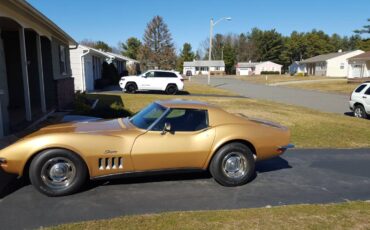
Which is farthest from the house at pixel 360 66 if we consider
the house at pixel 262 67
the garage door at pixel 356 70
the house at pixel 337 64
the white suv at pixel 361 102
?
the house at pixel 262 67

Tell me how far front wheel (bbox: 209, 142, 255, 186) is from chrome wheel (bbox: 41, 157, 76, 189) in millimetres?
2101

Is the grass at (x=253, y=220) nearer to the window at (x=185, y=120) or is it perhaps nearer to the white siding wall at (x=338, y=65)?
the window at (x=185, y=120)

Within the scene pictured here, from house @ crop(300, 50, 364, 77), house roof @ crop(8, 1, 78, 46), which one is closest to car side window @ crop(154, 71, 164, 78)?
house roof @ crop(8, 1, 78, 46)

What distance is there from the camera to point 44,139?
4.76 meters

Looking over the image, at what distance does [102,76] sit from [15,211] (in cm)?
3123

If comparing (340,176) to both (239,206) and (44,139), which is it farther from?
(44,139)

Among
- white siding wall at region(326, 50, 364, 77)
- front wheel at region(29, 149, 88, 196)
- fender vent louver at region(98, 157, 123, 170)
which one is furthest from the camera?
white siding wall at region(326, 50, 364, 77)

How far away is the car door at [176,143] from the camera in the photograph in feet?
16.8

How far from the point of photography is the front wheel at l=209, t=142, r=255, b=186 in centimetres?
543

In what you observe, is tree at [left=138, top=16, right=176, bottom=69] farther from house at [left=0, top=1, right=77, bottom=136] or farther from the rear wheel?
house at [left=0, top=1, right=77, bottom=136]

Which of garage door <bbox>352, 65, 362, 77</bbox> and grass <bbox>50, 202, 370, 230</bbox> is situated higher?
garage door <bbox>352, 65, 362, 77</bbox>

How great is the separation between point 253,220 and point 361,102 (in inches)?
501

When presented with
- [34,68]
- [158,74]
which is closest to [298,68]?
[158,74]

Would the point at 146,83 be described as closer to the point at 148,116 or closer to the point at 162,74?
the point at 162,74
